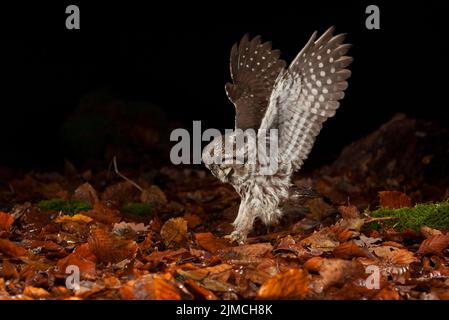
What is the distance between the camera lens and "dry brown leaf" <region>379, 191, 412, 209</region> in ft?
14.4

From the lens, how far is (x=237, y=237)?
154 inches

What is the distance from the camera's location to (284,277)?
7.91 ft

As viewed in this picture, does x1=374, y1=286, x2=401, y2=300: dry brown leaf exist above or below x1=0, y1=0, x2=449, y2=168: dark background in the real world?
below

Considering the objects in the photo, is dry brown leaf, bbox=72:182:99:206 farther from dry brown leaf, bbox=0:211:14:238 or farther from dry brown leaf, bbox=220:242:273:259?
dry brown leaf, bbox=220:242:273:259

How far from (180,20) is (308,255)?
10252mm

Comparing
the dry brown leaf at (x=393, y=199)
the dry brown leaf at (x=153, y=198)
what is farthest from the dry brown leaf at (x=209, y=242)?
the dry brown leaf at (x=153, y=198)

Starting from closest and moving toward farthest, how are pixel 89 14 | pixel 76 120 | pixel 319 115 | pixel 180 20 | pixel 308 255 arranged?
pixel 308 255 → pixel 319 115 → pixel 76 120 → pixel 89 14 → pixel 180 20

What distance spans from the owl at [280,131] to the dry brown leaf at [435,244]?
1049 millimetres

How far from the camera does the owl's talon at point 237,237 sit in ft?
12.6

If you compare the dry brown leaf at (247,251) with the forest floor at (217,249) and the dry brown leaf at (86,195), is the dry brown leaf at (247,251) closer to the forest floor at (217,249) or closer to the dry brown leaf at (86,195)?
the forest floor at (217,249)

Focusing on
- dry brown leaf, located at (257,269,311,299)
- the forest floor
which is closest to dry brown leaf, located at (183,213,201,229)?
the forest floor

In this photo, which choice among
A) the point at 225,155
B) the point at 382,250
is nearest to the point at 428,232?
the point at 382,250
